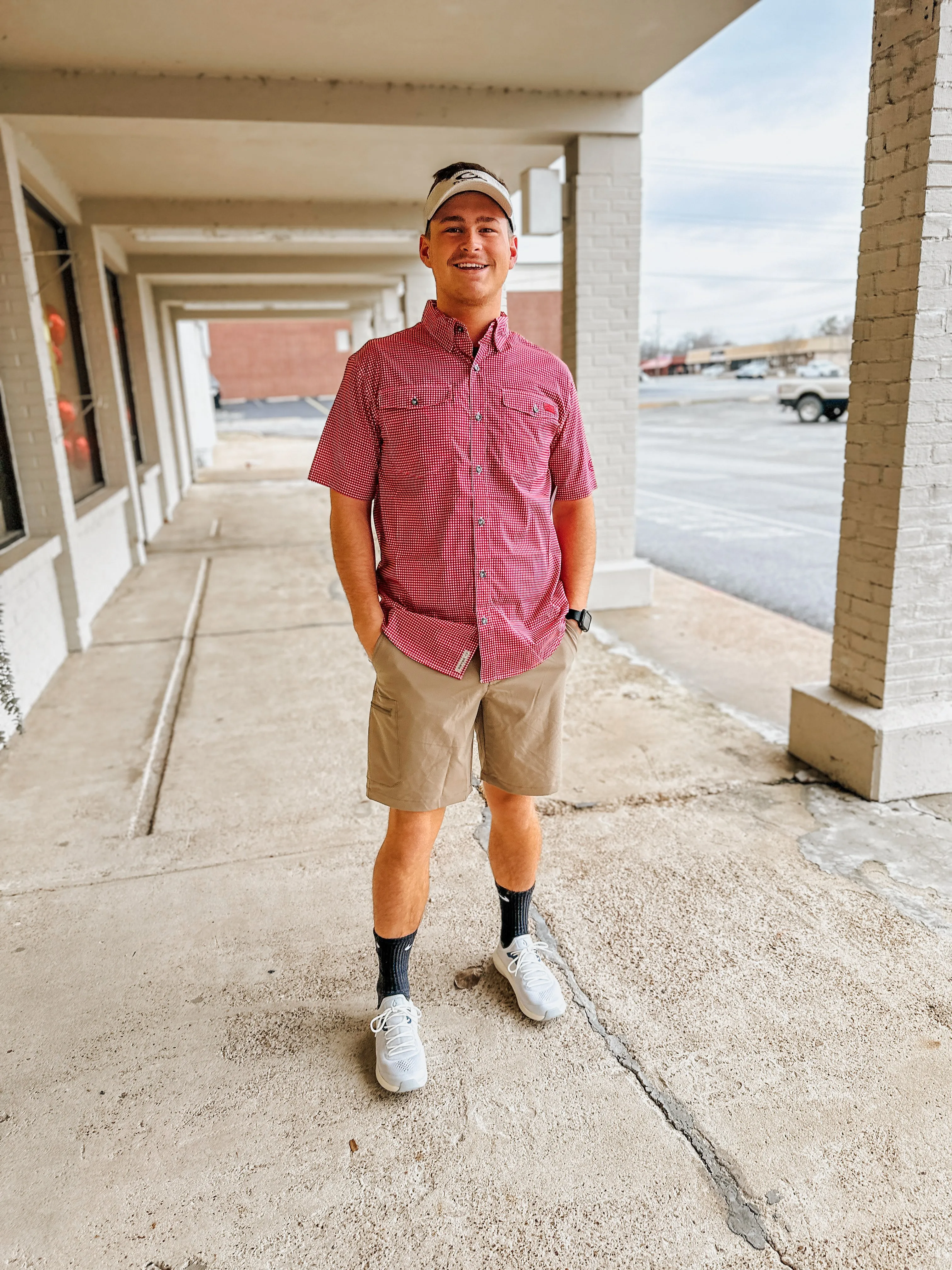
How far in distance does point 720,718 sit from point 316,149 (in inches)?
202

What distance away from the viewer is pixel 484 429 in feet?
6.19

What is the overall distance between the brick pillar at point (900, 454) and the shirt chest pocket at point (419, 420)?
1945 mm

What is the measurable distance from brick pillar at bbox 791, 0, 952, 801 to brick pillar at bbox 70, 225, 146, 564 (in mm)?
5821

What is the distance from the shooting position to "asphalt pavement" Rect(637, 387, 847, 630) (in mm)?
7125

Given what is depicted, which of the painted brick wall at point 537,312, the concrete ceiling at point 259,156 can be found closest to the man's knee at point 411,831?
the concrete ceiling at point 259,156

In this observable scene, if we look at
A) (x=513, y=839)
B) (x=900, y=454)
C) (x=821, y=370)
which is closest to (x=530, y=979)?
(x=513, y=839)

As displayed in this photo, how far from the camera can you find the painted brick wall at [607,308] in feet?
18.8

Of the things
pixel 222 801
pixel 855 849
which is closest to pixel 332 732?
pixel 222 801

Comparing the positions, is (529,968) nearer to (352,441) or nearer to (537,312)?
(352,441)

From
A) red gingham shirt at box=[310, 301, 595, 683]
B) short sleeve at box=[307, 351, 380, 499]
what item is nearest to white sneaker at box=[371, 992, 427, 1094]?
red gingham shirt at box=[310, 301, 595, 683]

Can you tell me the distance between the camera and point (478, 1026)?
2.20 m

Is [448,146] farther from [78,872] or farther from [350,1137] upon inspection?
[350,1137]

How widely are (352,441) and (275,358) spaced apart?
133ft

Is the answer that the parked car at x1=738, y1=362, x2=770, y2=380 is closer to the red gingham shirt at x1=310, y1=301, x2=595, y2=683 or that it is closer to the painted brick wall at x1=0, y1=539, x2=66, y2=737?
the painted brick wall at x1=0, y1=539, x2=66, y2=737
